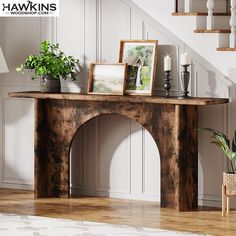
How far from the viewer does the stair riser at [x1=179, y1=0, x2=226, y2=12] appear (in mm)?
6293

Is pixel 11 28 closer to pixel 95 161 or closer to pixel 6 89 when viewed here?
pixel 6 89

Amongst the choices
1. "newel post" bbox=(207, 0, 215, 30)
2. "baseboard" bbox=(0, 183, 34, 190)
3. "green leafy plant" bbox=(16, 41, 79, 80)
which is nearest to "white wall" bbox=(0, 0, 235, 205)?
"baseboard" bbox=(0, 183, 34, 190)

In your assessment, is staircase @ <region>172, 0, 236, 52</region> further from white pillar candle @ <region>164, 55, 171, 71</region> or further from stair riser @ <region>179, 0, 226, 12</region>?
white pillar candle @ <region>164, 55, 171, 71</region>

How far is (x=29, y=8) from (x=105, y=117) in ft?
4.01

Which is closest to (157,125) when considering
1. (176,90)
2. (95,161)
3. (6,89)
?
(176,90)

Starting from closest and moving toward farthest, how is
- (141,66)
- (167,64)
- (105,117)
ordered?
(167,64)
(141,66)
(105,117)

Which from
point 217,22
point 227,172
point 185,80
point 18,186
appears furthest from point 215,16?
point 18,186

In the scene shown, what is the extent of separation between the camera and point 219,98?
6285 millimetres

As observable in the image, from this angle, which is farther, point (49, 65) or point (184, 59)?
point (49, 65)

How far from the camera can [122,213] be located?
6.27 metres

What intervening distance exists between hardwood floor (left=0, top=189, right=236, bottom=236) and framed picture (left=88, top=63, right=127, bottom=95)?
0.93 meters

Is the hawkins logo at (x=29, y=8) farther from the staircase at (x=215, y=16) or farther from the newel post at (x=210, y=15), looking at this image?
the newel post at (x=210, y=15)

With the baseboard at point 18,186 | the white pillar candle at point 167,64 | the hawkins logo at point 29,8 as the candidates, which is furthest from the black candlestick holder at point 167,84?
the baseboard at point 18,186

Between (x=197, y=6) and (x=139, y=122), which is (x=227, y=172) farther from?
(x=197, y=6)
